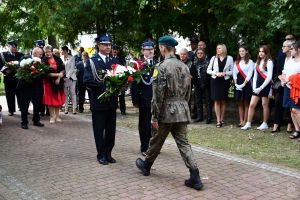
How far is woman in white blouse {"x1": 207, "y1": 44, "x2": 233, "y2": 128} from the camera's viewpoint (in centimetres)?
1032

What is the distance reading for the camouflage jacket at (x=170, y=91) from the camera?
5.71 m

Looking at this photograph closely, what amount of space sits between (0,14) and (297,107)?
15.3 metres

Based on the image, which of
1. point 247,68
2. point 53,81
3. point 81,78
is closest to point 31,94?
point 53,81

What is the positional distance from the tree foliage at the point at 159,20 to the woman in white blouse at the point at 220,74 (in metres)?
0.69

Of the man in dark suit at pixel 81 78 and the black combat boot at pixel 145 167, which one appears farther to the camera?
the man in dark suit at pixel 81 78

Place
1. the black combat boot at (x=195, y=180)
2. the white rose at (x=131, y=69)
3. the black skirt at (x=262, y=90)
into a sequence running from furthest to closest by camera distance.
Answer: the black skirt at (x=262, y=90) < the white rose at (x=131, y=69) < the black combat boot at (x=195, y=180)

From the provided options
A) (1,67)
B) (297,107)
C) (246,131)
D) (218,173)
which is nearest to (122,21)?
(1,67)

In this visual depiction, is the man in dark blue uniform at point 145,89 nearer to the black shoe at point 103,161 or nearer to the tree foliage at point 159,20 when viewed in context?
the black shoe at point 103,161

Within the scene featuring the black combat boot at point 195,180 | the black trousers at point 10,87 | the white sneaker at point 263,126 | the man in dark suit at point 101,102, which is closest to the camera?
the black combat boot at point 195,180

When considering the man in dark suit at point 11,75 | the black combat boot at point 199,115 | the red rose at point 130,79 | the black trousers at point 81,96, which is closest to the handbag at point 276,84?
the black combat boot at point 199,115

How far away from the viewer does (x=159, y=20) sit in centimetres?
1255

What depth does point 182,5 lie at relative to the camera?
A: 12.7m

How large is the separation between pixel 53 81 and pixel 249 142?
206 inches

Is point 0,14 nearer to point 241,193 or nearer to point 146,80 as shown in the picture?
point 146,80
